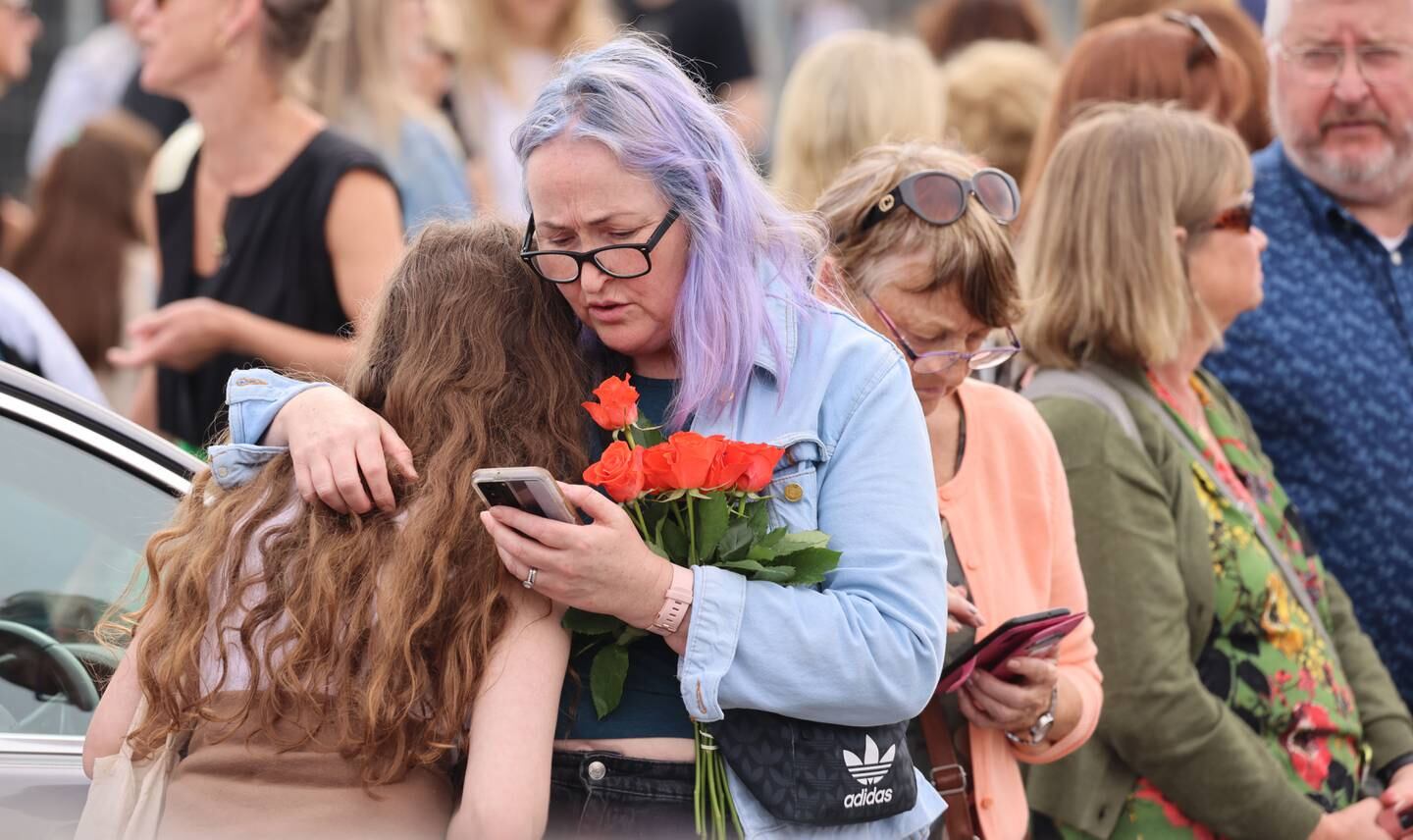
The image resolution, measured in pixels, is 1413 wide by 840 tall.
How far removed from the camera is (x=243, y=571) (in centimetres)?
227

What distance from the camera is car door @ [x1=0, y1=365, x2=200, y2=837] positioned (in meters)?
2.68

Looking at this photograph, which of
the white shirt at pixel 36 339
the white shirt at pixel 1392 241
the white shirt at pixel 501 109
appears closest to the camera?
the white shirt at pixel 36 339

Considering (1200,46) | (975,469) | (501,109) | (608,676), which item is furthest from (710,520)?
(501,109)

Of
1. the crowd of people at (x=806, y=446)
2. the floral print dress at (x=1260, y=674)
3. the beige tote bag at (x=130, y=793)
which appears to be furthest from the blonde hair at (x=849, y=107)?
the beige tote bag at (x=130, y=793)

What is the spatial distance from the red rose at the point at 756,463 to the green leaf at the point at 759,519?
43 mm

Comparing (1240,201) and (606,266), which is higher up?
(606,266)

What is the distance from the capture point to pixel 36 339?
3.73 meters

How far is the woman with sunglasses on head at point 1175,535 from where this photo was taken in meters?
3.27

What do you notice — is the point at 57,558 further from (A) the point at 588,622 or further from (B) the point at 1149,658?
(B) the point at 1149,658

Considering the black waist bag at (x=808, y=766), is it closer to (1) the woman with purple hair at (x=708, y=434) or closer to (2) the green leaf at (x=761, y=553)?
(1) the woman with purple hair at (x=708, y=434)

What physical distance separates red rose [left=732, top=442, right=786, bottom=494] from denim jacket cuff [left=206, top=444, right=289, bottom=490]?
65 cm

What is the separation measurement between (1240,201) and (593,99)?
173 cm

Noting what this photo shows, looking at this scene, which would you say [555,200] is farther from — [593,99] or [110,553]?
[110,553]

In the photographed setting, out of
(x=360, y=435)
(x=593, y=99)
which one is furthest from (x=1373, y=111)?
(x=360, y=435)
